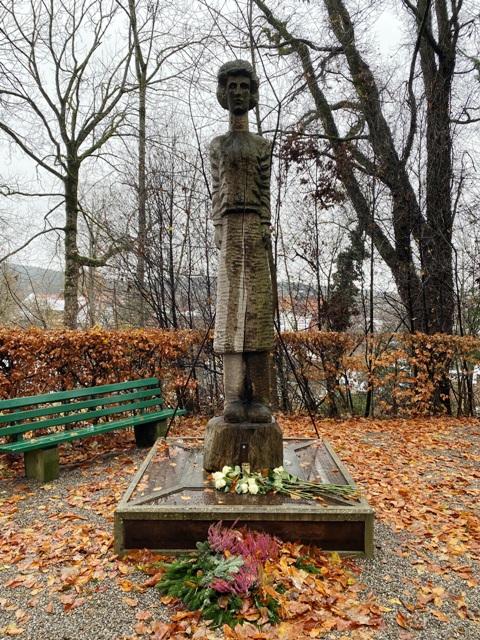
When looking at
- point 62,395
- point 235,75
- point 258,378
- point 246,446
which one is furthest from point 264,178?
point 62,395

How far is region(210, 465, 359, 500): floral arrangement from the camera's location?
3309 millimetres

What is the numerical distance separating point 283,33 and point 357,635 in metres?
11.2

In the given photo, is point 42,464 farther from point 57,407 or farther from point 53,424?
point 57,407

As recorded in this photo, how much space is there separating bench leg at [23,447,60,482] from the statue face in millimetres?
3851

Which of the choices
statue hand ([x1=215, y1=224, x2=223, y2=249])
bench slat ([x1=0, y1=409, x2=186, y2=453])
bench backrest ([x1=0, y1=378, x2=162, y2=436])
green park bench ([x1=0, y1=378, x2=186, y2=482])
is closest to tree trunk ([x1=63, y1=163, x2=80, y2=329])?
green park bench ([x1=0, y1=378, x2=186, y2=482])

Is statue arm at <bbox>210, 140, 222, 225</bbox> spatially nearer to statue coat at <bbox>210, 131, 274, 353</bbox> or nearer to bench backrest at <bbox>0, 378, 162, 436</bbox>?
statue coat at <bbox>210, 131, 274, 353</bbox>

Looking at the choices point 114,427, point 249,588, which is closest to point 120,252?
point 114,427

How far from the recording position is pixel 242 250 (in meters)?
3.82

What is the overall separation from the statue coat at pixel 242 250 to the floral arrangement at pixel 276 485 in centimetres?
99

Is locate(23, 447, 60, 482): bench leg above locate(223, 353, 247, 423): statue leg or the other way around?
→ the other way around

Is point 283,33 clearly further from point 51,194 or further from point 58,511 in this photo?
point 58,511

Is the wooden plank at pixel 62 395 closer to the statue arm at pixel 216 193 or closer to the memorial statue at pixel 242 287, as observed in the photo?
the memorial statue at pixel 242 287

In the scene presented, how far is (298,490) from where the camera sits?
3389 millimetres

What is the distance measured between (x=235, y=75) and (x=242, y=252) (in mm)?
1466
